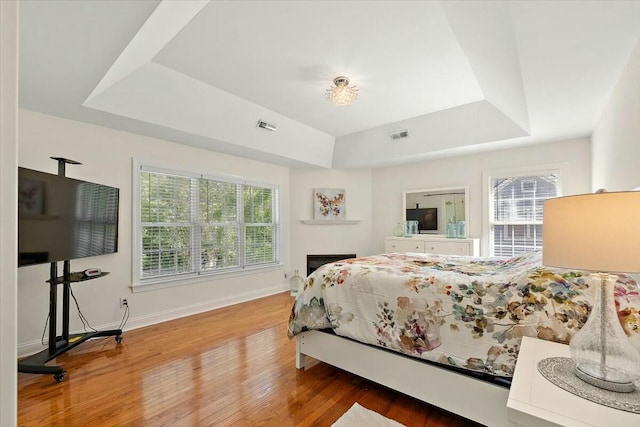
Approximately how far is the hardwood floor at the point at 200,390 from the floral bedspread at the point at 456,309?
0.39 m

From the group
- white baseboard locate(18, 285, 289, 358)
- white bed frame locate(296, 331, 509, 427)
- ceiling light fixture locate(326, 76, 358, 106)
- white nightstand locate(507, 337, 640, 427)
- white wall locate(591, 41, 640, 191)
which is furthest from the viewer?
ceiling light fixture locate(326, 76, 358, 106)

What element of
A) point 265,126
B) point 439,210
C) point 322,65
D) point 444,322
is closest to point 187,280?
point 265,126

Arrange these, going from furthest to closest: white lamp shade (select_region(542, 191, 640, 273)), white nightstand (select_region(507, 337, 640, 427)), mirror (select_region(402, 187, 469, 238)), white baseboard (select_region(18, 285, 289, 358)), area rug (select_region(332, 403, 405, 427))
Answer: mirror (select_region(402, 187, 469, 238)) < white baseboard (select_region(18, 285, 289, 358)) < area rug (select_region(332, 403, 405, 427)) < white lamp shade (select_region(542, 191, 640, 273)) < white nightstand (select_region(507, 337, 640, 427))

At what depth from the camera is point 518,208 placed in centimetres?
423

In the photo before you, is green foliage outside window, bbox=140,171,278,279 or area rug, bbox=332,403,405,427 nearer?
area rug, bbox=332,403,405,427

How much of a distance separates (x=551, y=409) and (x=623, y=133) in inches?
91.9

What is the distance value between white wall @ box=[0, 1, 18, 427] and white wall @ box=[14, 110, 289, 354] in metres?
2.95

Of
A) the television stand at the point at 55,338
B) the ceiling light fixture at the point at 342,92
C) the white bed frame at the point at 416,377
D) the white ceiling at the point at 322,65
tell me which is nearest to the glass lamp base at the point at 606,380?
the white bed frame at the point at 416,377

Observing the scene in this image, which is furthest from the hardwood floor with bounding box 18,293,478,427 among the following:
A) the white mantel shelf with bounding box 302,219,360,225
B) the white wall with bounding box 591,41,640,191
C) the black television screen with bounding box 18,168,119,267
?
the white mantel shelf with bounding box 302,219,360,225

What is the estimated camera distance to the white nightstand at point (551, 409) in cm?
82

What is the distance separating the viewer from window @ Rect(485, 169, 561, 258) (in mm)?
4039

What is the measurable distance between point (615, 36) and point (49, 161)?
4.55 meters

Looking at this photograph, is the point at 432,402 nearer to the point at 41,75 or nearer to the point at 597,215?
the point at 597,215

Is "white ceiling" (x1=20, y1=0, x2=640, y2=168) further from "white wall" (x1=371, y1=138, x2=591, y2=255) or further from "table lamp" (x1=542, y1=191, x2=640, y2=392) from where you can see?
"table lamp" (x1=542, y1=191, x2=640, y2=392)
